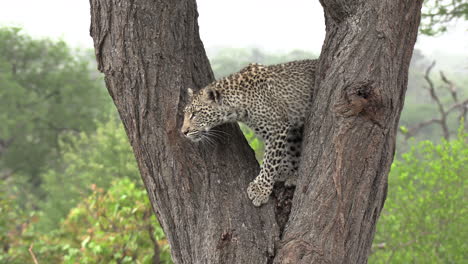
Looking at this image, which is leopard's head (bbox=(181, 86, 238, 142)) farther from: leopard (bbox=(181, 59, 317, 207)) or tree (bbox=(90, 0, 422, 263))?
tree (bbox=(90, 0, 422, 263))

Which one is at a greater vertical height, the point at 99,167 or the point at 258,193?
the point at 258,193

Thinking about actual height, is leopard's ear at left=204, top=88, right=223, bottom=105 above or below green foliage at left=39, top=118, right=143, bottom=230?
above

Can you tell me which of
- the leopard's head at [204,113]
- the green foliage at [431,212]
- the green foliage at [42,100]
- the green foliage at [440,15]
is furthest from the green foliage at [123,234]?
the green foliage at [42,100]

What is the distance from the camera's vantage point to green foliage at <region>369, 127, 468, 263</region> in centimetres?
1067

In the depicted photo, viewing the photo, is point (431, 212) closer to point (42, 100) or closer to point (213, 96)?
point (213, 96)

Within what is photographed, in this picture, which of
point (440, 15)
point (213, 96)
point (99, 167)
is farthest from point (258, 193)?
point (99, 167)

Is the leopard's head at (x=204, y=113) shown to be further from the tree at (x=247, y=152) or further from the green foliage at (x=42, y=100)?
the green foliage at (x=42, y=100)

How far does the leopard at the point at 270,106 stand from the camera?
17.1 feet

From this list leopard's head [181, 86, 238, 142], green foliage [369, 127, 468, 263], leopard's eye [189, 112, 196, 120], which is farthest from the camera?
green foliage [369, 127, 468, 263]

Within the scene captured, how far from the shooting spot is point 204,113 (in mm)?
5250

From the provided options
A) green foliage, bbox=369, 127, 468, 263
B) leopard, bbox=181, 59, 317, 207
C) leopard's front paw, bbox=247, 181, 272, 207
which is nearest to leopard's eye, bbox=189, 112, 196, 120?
leopard, bbox=181, 59, 317, 207

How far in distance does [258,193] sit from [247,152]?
43cm

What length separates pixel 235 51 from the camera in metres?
54.2

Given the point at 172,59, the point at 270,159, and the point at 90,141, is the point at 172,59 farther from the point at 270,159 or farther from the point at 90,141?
the point at 90,141
